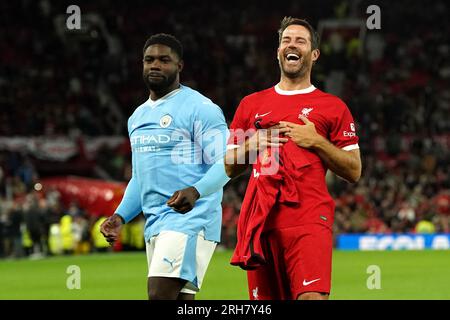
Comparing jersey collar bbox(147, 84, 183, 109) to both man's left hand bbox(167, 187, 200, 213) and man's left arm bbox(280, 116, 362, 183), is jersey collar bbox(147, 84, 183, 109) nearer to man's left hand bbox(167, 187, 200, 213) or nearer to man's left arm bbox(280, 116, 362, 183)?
man's left hand bbox(167, 187, 200, 213)

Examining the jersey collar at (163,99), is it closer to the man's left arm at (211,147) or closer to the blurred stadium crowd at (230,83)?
the man's left arm at (211,147)

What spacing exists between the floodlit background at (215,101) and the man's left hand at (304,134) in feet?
37.2

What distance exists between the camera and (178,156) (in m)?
6.99

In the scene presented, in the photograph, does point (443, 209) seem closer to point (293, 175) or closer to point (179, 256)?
point (179, 256)

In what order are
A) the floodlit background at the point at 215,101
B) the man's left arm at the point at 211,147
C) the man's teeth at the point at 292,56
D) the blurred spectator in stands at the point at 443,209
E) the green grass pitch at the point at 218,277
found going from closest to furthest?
the man's teeth at the point at 292,56 → the man's left arm at the point at 211,147 → the green grass pitch at the point at 218,277 → the floodlit background at the point at 215,101 → the blurred spectator in stands at the point at 443,209

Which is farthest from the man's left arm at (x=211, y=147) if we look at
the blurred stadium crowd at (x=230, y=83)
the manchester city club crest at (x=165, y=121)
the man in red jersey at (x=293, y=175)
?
the blurred stadium crowd at (x=230, y=83)

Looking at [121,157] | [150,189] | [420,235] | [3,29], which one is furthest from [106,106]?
[150,189]

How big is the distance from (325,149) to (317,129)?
173 millimetres

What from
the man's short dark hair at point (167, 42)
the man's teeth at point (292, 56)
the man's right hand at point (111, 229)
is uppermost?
the man's short dark hair at point (167, 42)

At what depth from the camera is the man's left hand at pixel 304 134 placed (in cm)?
593

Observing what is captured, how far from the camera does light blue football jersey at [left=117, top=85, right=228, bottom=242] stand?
694cm

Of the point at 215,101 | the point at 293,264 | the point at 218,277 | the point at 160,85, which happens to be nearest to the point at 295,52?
the point at 293,264

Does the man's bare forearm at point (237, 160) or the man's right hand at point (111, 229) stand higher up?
the man's bare forearm at point (237, 160)

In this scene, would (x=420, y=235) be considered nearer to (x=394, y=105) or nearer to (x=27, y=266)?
(x=394, y=105)
